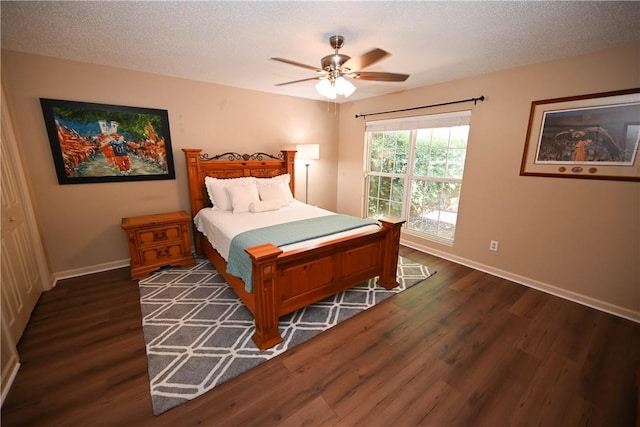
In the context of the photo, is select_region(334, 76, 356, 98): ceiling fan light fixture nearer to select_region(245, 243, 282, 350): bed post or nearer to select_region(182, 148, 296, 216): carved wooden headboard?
select_region(245, 243, 282, 350): bed post

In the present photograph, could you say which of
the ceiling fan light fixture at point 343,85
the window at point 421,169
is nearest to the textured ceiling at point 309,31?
the ceiling fan light fixture at point 343,85

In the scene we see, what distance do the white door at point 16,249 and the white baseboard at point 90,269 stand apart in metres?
0.24

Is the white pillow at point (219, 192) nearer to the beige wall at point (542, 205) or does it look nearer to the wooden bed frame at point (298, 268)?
the wooden bed frame at point (298, 268)

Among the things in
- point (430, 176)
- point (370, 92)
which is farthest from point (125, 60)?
point (430, 176)

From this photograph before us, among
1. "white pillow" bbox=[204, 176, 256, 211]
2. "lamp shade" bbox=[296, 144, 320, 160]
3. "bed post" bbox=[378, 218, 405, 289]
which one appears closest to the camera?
"bed post" bbox=[378, 218, 405, 289]

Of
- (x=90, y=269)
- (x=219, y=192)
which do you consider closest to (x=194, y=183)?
(x=219, y=192)

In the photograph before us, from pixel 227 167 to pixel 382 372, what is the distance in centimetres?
309

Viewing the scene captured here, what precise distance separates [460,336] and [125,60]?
4.10 m

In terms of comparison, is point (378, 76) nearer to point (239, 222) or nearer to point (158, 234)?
point (239, 222)

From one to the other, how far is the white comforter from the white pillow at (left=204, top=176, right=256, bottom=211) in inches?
3.7

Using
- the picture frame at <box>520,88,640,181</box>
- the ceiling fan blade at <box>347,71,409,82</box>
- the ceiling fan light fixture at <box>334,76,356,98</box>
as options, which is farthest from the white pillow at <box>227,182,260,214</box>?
the picture frame at <box>520,88,640,181</box>

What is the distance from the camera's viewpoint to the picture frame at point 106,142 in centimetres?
265

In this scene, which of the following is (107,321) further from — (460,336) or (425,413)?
(460,336)

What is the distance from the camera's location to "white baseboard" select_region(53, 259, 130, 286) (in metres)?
2.85
